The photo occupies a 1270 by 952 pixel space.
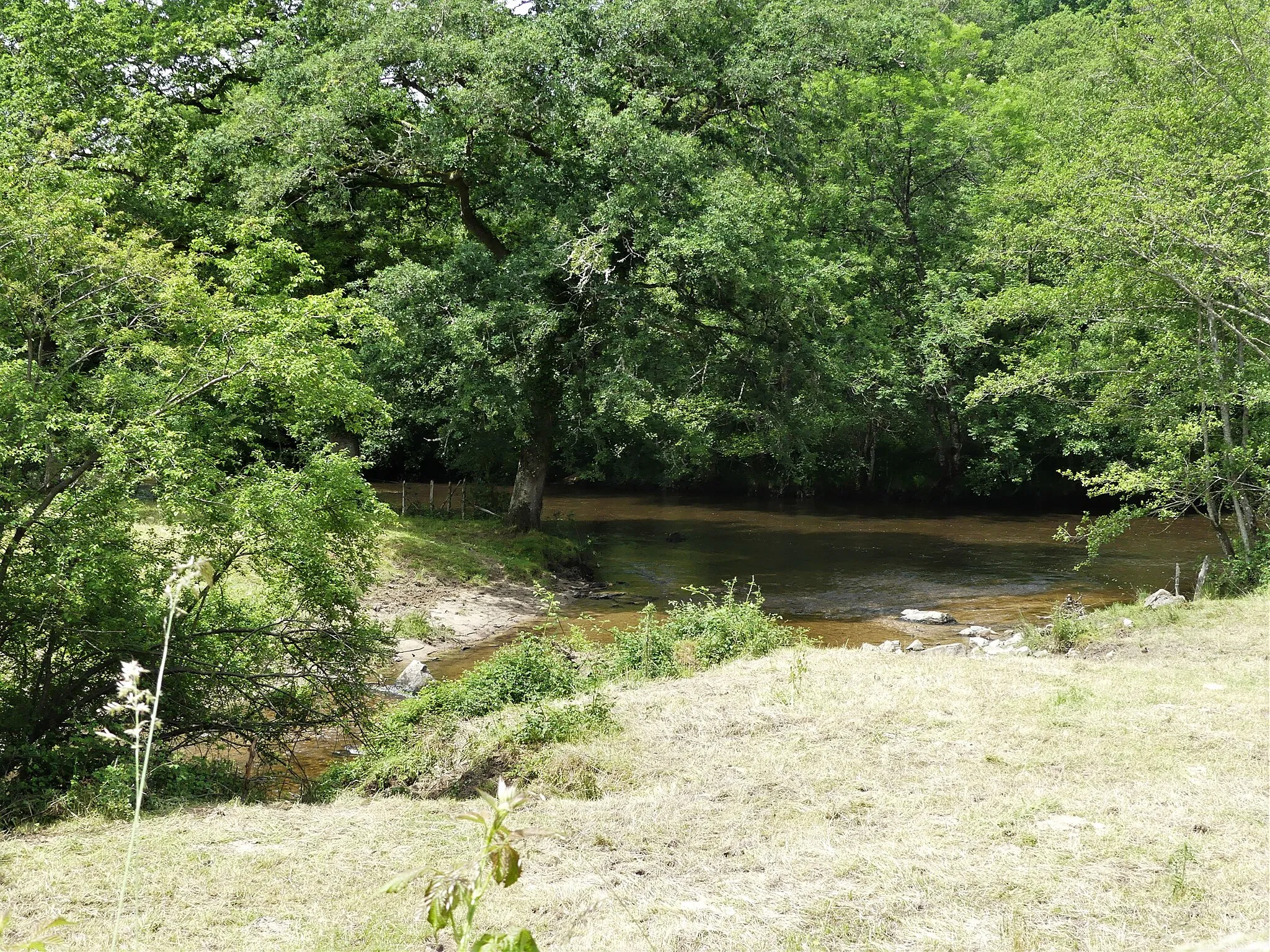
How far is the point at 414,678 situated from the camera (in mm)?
13062

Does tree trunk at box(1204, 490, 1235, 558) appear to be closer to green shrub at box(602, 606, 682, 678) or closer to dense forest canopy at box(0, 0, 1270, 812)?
dense forest canopy at box(0, 0, 1270, 812)

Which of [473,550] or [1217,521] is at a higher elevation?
[1217,521]

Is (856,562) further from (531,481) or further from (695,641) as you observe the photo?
(695,641)

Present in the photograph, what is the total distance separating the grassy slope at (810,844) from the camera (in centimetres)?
511

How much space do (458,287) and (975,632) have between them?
11.4m

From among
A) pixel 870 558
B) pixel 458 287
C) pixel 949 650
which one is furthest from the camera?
pixel 870 558

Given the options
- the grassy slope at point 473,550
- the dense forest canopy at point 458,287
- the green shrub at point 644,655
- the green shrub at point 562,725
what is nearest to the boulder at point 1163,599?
the dense forest canopy at point 458,287

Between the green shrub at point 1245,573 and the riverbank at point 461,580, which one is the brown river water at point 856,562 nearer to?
the riverbank at point 461,580

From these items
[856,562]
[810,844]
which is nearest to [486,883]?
[810,844]

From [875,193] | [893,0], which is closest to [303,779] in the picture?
[875,193]

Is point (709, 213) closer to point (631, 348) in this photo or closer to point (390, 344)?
point (631, 348)

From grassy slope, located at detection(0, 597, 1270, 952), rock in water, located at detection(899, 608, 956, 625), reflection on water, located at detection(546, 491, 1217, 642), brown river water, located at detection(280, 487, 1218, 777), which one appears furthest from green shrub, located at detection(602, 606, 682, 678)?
rock in water, located at detection(899, 608, 956, 625)

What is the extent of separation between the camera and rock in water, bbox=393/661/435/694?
→ 1272 cm

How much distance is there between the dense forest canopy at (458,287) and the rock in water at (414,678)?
1607 mm
